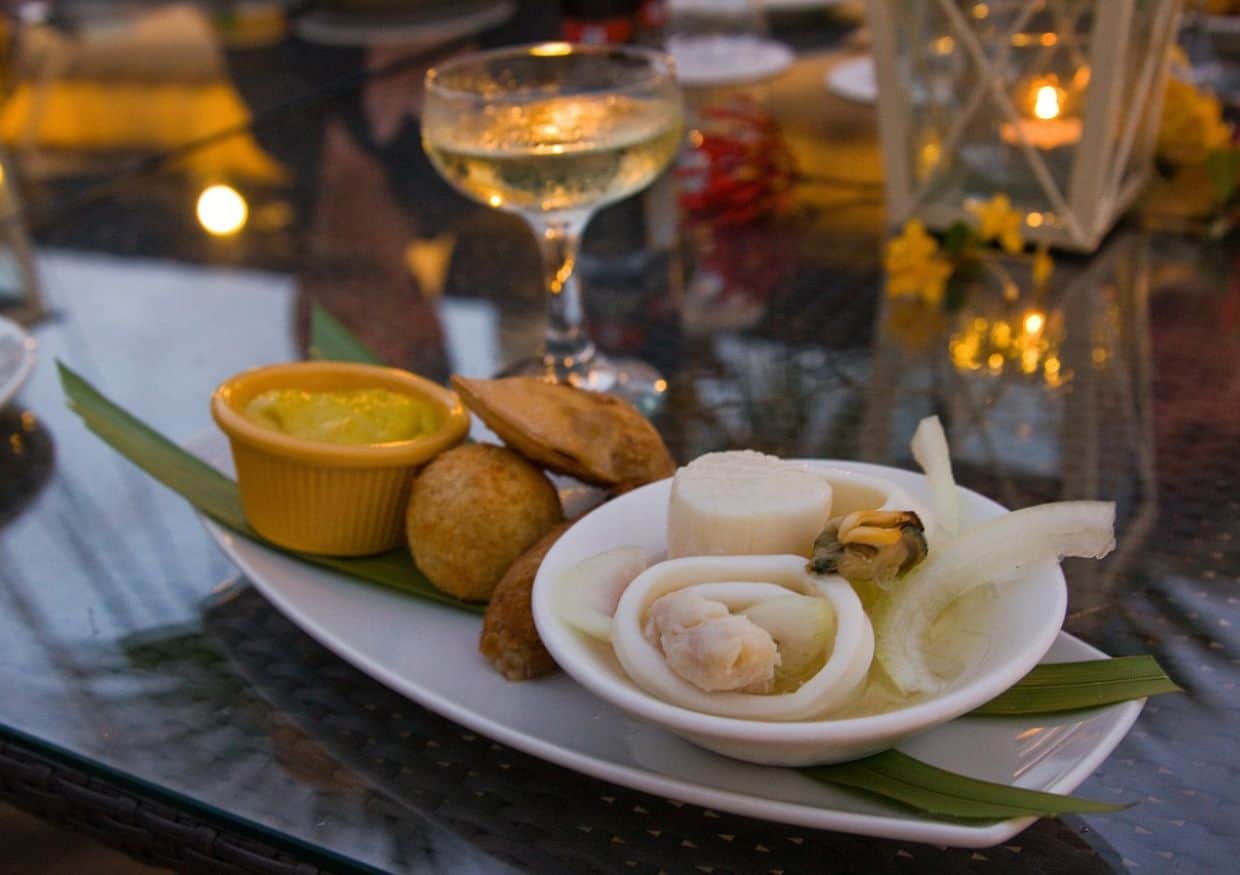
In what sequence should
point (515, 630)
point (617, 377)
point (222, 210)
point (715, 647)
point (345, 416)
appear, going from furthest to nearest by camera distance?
point (222, 210) → point (617, 377) → point (345, 416) → point (515, 630) → point (715, 647)

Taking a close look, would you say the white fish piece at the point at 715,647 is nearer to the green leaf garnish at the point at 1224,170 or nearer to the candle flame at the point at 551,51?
the candle flame at the point at 551,51

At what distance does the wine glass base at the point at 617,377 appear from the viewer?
86 cm

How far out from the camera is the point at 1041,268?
3.26ft

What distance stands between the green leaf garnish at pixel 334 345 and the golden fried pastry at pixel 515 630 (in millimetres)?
263

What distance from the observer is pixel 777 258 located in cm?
110

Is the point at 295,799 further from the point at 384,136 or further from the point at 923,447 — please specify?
the point at 384,136

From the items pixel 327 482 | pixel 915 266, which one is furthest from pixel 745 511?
pixel 915 266

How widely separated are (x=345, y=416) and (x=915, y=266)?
0.50 metres

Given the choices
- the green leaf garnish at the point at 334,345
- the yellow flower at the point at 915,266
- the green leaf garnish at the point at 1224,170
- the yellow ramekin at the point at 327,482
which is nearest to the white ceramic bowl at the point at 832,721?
the yellow ramekin at the point at 327,482

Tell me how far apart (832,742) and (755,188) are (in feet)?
2.63

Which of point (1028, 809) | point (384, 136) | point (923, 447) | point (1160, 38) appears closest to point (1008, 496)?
point (923, 447)

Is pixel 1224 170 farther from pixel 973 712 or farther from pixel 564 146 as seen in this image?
pixel 973 712

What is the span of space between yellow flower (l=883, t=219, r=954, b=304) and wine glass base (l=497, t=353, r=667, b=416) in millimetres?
206

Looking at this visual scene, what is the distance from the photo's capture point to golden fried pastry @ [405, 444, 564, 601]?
0.58 meters
